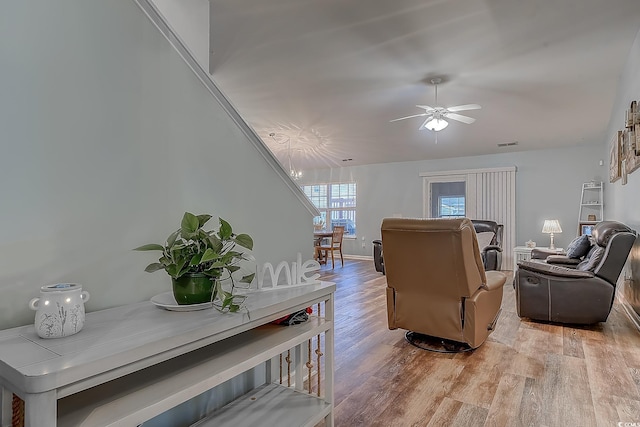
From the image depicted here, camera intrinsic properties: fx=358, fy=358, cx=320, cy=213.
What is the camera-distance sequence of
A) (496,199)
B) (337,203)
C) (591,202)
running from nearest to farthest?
(591,202), (496,199), (337,203)

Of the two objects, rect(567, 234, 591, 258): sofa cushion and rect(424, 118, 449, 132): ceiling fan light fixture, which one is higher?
rect(424, 118, 449, 132): ceiling fan light fixture

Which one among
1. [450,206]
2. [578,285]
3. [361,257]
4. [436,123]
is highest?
[436,123]

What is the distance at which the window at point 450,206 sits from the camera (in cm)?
881

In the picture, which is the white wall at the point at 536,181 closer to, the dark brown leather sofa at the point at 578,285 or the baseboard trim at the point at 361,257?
the baseboard trim at the point at 361,257

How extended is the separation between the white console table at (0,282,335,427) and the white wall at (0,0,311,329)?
0.18 metres

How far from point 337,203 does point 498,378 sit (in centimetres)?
742

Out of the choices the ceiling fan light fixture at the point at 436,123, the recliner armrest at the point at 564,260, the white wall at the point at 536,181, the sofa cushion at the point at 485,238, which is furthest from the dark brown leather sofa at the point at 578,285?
the white wall at the point at 536,181

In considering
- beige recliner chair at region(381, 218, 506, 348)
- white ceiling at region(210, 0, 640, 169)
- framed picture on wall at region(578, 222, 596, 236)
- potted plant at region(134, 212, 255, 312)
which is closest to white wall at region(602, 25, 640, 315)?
white ceiling at region(210, 0, 640, 169)

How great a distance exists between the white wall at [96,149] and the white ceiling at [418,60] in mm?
1460

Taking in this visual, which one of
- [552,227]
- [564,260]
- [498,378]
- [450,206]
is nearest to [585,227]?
A: [552,227]

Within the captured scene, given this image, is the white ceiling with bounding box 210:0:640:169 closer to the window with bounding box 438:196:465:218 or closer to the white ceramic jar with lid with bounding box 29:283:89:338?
the white ceramic jar with lid with bounding box 29:283:89:338

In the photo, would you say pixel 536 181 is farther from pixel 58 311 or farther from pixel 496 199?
pixel 58 311

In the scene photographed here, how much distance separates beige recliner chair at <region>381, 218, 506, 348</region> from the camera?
253 centimetres

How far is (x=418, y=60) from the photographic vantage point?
3.35 metres
